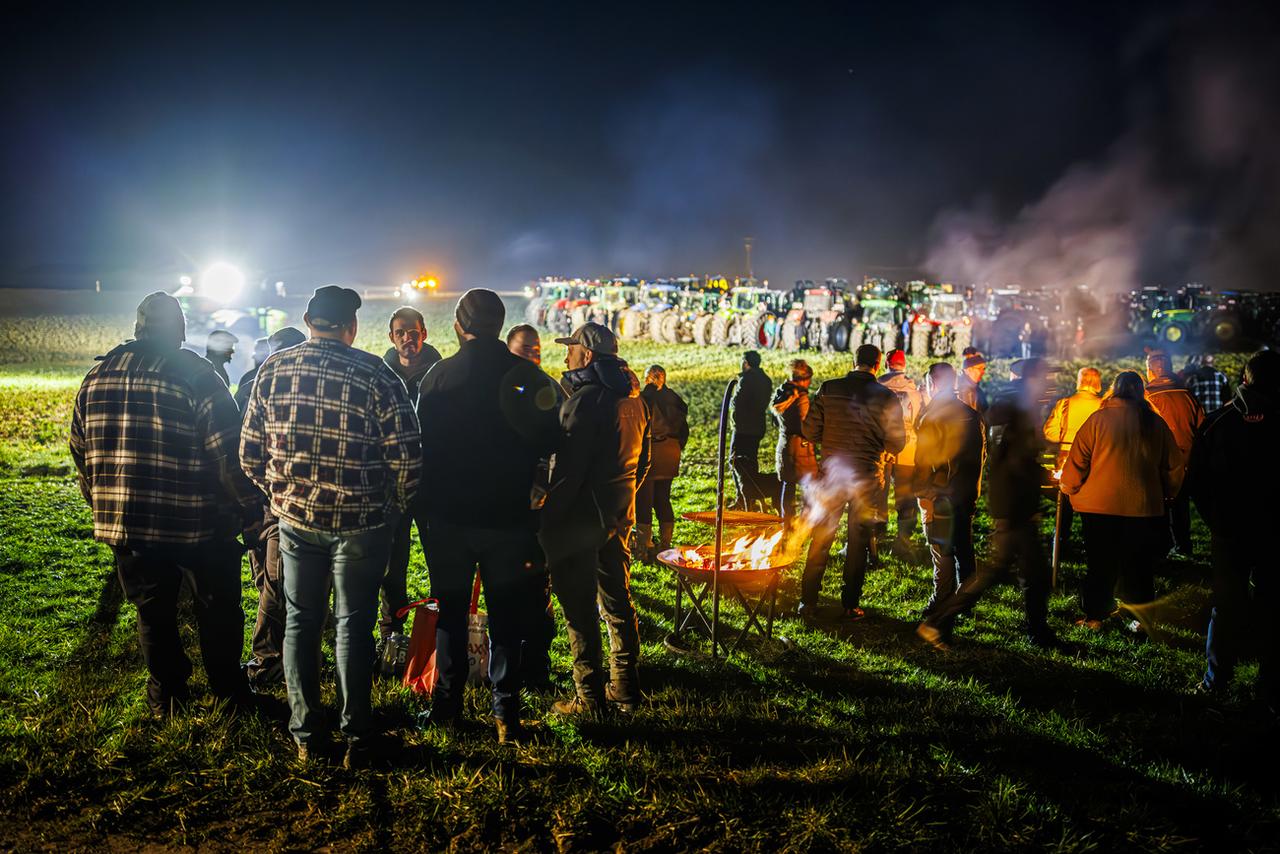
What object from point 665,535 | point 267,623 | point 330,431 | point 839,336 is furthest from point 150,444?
point 839,336

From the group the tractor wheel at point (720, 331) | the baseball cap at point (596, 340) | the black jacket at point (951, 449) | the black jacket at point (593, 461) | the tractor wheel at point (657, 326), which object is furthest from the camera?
the tractor wheel at point (657, 326)

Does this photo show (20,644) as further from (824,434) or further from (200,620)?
(824,434)

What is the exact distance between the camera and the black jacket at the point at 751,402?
28.3ft

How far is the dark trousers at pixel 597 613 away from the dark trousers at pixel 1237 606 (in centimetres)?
350

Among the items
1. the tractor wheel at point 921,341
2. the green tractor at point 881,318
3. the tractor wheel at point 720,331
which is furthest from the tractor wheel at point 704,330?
the tractor wheel at point 921,341

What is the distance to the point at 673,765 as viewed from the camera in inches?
155

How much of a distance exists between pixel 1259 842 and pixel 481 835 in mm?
3270

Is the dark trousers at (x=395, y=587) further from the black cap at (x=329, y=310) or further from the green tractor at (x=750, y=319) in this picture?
the green tractor at (x=750, y=319)

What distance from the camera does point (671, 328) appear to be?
3116 centimetres

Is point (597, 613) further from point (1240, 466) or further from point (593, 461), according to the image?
point (1240, 466)

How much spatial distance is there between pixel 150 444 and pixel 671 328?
27738 millimetres

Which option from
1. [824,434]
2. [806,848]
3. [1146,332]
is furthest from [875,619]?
[1146,332]

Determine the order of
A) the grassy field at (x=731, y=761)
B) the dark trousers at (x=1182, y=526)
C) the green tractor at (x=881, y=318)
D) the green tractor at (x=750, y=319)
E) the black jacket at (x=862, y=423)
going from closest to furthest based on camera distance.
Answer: the grassy field at (x=731, y=761)
the black jacket at (x=862, y=423)
the dark trousers at (x=1182, y=526)
the green tractor at (x=881, y=318)
the green tractor at (x=750, y=319)

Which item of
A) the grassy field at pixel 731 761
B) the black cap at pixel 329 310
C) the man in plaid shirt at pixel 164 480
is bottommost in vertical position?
the grassy field at pixel 731 761
